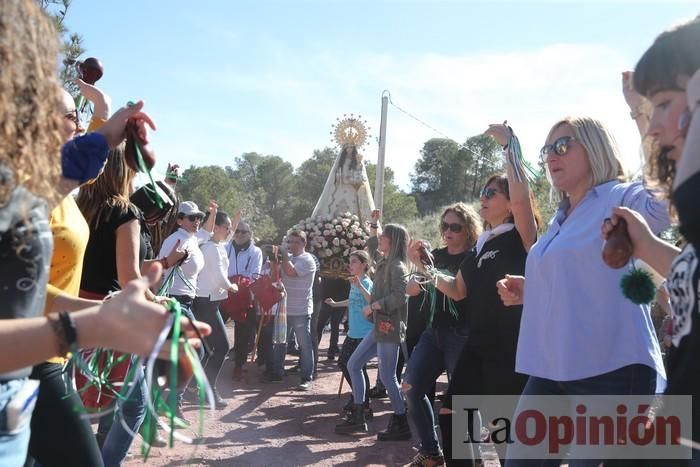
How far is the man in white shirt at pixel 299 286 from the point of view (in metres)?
8.69

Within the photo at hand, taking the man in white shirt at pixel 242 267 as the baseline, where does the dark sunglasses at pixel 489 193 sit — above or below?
above

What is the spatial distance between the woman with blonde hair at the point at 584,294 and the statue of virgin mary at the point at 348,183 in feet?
36.7

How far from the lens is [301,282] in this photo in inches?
352

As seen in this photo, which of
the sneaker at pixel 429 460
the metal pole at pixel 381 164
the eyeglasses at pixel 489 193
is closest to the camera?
the eyeglasses at pixel 489 193

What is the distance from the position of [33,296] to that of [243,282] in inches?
291

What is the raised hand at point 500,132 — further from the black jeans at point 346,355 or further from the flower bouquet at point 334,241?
the flower bouquet at point 334,241

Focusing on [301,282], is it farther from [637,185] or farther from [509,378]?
[637,185]

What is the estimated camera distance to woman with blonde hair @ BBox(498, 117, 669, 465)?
2.60 metres

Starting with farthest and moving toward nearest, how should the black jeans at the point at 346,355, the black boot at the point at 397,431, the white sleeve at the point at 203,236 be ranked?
the white sleeve at the point at 203,236 → the black jeans at the point at 346,355 → the black boot at the point at 397,431

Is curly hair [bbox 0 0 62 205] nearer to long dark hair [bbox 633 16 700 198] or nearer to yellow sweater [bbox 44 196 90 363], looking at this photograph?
yellow sweater [bbox 44 196 90 363]

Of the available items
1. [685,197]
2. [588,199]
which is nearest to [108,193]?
[588,199]

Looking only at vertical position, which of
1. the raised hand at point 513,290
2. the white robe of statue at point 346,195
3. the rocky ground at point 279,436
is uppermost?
the white robe of statue at point 346,195

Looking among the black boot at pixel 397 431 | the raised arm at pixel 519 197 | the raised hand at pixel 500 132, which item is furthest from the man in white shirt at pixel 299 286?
the raised hand at pixel 500 132

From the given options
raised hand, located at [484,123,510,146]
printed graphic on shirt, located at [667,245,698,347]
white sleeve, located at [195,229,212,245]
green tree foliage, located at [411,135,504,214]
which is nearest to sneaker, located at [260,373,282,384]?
white sleeve, located at [195,229,212,245]
